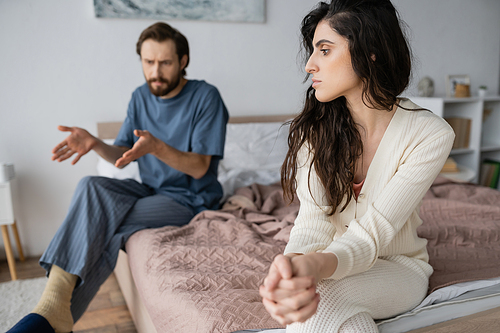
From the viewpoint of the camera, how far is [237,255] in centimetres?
133

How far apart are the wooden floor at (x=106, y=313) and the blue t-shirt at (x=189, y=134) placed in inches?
20.9

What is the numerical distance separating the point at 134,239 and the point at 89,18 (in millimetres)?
1491

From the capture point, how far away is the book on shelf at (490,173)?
135 inches

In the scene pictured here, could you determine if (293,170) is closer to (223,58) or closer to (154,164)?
(154,164)

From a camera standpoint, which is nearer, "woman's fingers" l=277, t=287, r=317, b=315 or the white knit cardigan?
"woman's fingers" l=277, t=287, r=317, b=315

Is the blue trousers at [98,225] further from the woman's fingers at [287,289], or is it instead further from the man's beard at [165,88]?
the woman's fingers at [287,289]

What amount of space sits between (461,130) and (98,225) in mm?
2812

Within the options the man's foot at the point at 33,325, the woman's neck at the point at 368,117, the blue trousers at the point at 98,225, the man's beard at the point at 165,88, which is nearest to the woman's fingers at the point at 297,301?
the woman's neck at the point at 368,117

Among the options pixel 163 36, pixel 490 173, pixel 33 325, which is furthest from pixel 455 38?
pixel 33 325

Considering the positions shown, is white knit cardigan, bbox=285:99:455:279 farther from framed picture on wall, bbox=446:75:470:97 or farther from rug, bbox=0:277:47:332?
framed picture on wall, bbox=446:75:470:97

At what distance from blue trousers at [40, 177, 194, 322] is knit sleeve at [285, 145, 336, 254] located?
77 cm

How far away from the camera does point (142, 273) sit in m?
1.32

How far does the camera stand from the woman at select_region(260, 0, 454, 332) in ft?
2.82

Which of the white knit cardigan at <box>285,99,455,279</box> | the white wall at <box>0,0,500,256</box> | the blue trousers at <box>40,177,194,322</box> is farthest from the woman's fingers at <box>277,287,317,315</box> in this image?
the white wall at <box>0,0,500,256</box>
